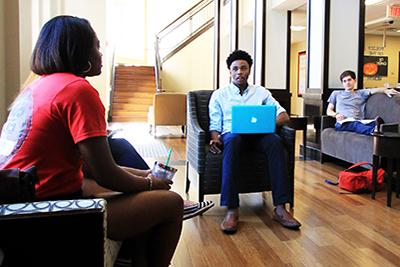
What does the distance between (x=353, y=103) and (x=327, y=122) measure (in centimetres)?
39

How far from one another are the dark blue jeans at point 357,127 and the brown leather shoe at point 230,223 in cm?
218

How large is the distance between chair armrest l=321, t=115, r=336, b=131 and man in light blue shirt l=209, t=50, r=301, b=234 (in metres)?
2.04

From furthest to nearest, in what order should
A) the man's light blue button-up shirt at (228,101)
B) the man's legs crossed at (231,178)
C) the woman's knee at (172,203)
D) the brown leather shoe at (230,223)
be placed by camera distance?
the man's light blue button-up shirt at (228,101), the man's legs crossed at (231,178), the brown leather shoe at (230,223), the woman's knee at (172,203)

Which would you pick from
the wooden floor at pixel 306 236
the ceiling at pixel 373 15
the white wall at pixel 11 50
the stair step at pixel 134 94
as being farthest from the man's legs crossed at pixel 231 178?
the stair step at pixel 134 94

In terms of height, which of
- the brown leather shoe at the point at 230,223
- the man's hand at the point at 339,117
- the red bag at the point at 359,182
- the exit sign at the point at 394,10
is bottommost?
the brown leather shoe at the point at 230,223

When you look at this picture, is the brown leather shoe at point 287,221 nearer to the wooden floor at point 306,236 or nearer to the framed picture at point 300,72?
the wooden floor at point 306,236

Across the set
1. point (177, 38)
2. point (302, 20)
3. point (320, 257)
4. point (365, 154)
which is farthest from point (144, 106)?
point (320, 257)

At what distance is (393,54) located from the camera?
1095 cm

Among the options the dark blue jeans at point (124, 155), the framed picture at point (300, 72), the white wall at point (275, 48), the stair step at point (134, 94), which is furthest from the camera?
the framed picture at point (300, 72)

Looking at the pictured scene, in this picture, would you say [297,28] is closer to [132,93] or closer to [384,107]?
[132,93]

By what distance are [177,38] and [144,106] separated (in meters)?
2.53

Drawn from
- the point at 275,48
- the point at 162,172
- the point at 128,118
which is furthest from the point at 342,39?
the point at 128,118

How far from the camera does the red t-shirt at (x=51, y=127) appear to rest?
3.97 ft

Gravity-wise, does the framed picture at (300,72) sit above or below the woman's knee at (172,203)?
above
